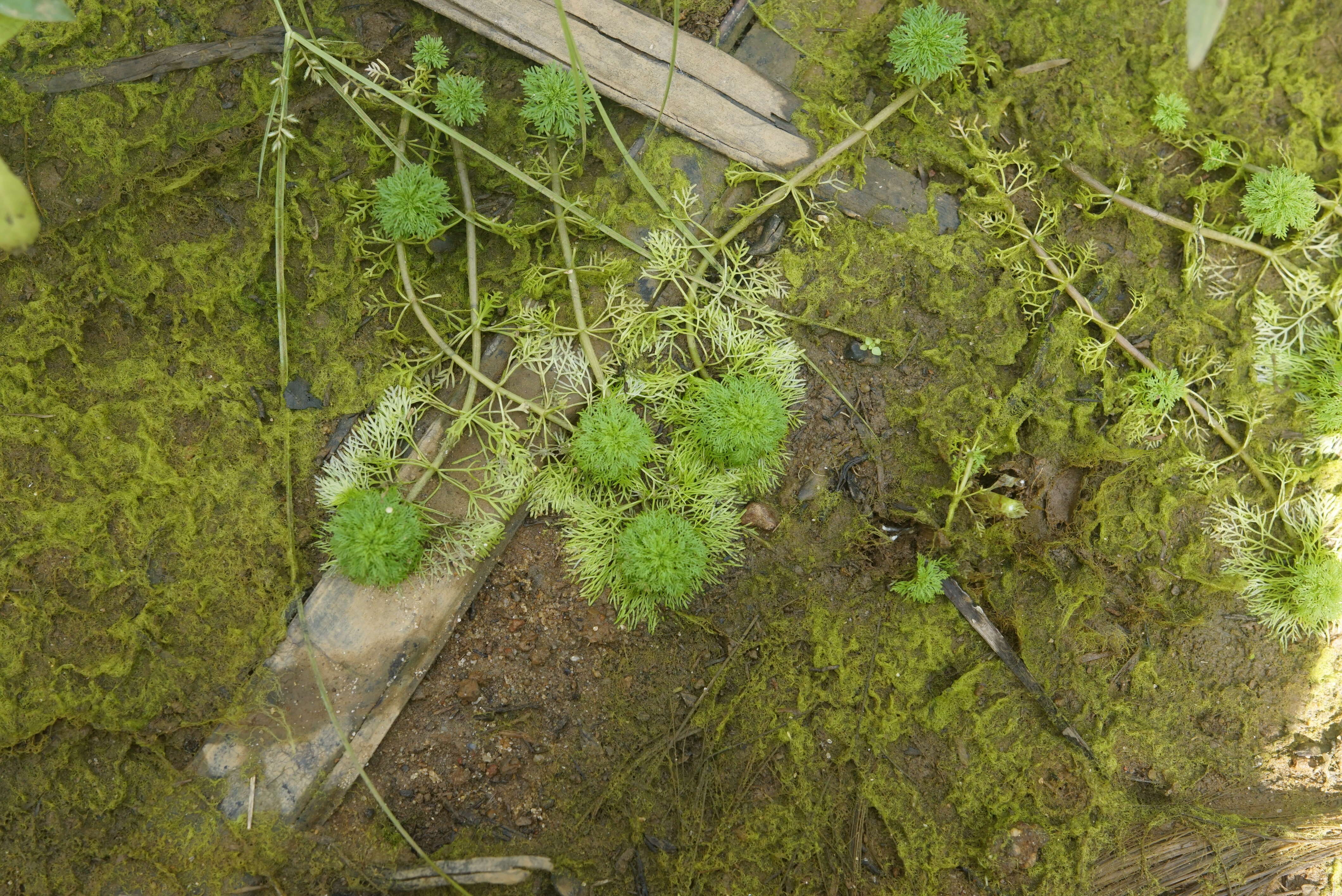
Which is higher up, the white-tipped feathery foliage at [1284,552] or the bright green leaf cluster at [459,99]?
the bright green leaf cluster at [459,99]

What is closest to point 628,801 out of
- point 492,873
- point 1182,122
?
point 492,873

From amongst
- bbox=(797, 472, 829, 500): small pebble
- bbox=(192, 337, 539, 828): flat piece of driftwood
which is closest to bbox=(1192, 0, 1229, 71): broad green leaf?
bbox=(797, 472, 829, 500): small pebble

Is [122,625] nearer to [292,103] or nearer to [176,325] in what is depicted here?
[176,325]

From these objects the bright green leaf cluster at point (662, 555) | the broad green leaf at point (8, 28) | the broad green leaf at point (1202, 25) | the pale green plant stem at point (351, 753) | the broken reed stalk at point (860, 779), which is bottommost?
the pale green plant stem at point (351, 753)

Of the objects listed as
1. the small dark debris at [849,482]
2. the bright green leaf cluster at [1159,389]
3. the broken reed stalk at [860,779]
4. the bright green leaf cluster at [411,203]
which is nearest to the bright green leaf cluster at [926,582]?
the broken reed stalk at [860,779]

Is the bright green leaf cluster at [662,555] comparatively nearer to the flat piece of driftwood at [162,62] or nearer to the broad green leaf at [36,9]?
the broad green leaf at [36,9]
